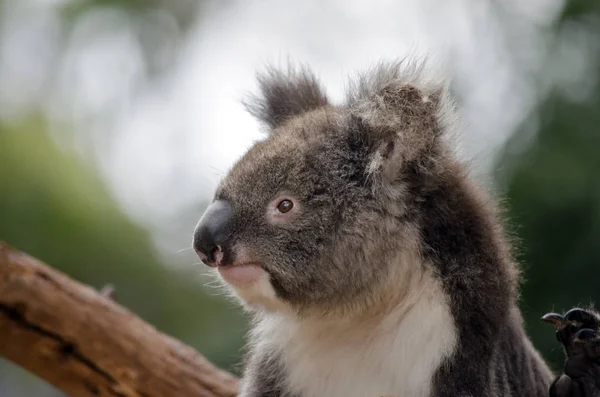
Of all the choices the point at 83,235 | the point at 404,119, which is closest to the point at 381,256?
the point at 404,119

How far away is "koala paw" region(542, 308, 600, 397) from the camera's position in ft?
8.05

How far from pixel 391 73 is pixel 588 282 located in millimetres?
2749

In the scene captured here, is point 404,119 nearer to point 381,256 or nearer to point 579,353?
point 381,256

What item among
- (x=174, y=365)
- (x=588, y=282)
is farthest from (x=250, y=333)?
(x=588, y=282)

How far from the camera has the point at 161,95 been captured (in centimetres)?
923

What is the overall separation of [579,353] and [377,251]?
77 centimetres

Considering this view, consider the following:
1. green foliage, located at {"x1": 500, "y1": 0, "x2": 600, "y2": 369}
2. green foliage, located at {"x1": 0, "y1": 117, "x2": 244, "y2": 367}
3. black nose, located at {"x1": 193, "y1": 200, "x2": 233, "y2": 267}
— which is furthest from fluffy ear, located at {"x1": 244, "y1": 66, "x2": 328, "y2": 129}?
green foliage, located at {"x1": 0, "y1": 117, "x2": 244, "y2": 367}

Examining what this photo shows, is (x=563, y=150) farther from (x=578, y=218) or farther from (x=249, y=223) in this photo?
(x=249, y=223)

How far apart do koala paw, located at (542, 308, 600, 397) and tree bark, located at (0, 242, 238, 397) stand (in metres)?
1.51

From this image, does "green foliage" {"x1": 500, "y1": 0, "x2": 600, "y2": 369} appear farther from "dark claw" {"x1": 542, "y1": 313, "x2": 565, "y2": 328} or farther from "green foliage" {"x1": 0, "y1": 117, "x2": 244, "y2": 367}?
"green foliage" {"x1": 0, "y1": 117, "x2": 244, "y2": 367}

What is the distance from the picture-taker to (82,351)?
3414 mm

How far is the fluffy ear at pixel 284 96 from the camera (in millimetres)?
3043

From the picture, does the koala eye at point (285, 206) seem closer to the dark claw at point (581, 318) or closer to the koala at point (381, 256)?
the koala at point (381, 256)

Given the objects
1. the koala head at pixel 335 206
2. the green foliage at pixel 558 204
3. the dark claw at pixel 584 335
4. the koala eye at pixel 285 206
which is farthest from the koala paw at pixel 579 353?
the green foliage at pixel 558 204
